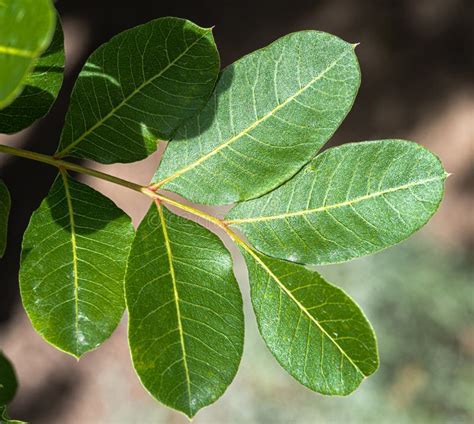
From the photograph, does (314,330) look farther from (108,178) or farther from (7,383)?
(7,383)

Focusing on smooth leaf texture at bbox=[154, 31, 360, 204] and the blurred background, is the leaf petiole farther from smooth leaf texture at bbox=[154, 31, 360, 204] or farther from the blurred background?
the blurred background

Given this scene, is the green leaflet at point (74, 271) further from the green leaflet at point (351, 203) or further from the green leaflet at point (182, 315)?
the green leaflet at point (351, 203)

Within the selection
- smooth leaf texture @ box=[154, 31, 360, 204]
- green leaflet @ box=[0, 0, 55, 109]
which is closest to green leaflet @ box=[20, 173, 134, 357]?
smooth leaf texture @ box=[154, 31, 360, 204]

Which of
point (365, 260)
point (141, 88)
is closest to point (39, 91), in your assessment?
point (141, 88)

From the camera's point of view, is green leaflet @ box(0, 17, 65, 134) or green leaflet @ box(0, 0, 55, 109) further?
green leaflet @ box(0, 17, 65, 134)

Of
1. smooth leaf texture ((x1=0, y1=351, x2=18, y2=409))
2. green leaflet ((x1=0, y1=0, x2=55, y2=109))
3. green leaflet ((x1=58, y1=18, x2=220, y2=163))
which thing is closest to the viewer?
green leaflet ((x1=0, y1=0, x2=55, y2=109))

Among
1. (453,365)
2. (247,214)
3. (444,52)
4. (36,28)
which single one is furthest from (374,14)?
(36,28)

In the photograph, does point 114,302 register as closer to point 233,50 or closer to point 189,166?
point 189,166
